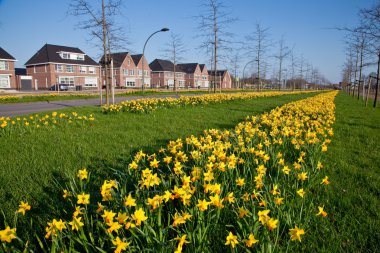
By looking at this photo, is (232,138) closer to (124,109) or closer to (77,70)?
(124,109)

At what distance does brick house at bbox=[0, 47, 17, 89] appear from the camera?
1664 inches

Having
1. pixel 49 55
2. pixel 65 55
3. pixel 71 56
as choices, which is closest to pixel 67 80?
pixel 65 55

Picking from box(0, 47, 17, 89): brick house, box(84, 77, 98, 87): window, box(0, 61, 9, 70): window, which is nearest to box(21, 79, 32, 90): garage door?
box(0, 47, 17, 89): brick house

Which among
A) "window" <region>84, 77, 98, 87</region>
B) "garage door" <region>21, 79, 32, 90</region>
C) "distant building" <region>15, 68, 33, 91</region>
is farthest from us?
"window" <region>84, 77, 98, 87</region>

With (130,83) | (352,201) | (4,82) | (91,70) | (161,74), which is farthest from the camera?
(161,74)

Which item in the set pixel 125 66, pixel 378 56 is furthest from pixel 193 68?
pixel 378 56

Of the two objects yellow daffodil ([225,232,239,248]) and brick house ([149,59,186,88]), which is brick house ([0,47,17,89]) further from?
yellow daffodil ([225,232,239,248])

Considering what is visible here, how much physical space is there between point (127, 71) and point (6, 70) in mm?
25125

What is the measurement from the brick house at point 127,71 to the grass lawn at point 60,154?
5378cm

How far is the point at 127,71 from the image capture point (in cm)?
6147

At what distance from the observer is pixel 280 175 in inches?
120

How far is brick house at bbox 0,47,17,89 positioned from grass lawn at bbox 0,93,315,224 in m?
46.5

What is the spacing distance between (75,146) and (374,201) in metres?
4.84

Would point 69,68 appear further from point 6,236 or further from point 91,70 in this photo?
point 6,236
